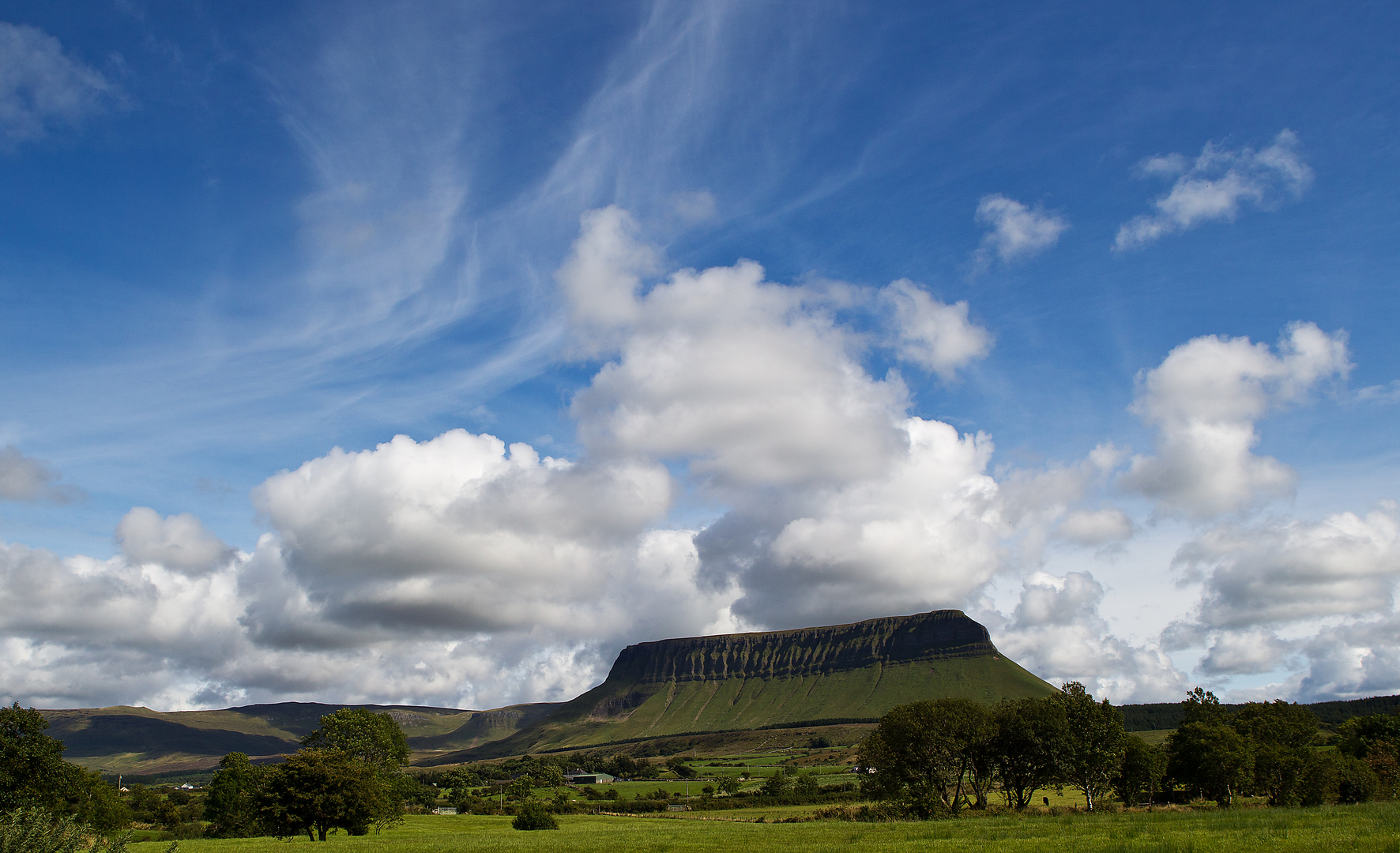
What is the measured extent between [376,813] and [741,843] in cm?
5069

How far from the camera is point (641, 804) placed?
155 m

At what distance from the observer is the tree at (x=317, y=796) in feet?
229

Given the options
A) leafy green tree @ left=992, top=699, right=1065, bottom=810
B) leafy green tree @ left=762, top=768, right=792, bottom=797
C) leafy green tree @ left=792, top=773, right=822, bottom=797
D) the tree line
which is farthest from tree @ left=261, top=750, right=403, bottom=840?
leafy green tree @ left=792, top=773, right=822, bottom=797

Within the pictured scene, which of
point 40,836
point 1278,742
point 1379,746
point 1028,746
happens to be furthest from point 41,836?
point 1379,746

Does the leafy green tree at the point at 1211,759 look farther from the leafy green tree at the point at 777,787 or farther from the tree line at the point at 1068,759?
the leafy green tree at the point at 777,787

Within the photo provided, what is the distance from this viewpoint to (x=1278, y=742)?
88.8m

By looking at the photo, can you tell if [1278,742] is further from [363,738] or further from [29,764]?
[29,764]

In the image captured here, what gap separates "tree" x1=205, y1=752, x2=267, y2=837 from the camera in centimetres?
9775

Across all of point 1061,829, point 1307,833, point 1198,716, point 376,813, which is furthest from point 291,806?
point 1198,716

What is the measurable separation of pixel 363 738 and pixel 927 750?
66.5 m

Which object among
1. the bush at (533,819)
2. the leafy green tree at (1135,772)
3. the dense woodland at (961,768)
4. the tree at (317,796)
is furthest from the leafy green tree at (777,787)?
the tree at (317,796)

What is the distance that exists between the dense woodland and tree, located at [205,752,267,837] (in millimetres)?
282

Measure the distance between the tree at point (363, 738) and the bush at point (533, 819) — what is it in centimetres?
1696

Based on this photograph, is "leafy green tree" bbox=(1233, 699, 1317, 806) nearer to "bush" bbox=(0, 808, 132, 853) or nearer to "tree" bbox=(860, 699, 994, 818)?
"tree" bbox=(860, 699, 994, 818)
